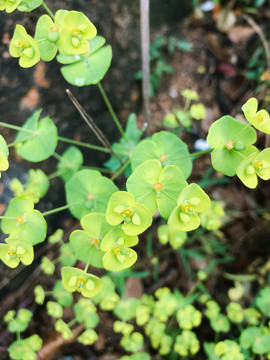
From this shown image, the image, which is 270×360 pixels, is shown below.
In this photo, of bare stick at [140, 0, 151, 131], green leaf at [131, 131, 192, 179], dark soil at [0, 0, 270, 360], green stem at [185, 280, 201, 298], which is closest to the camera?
green leaf at [131, 131, 192, 179]

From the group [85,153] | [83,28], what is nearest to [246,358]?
[85,153]

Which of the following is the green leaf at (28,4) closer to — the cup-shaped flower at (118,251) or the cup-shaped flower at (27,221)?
the cup-shaped flower at (27,221)

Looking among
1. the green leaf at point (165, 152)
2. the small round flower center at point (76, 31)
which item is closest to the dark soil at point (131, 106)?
the small round flower center at point (76, 31)

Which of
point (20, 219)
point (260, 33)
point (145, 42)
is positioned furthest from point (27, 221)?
point (260, 33)

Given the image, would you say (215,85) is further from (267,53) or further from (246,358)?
(246,358)

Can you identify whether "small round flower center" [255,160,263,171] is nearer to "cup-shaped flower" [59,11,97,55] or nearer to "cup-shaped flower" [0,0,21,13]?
"cup-shaped flower" [59,11,97,55]

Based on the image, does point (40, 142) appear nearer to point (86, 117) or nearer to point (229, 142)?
point (86, 117)

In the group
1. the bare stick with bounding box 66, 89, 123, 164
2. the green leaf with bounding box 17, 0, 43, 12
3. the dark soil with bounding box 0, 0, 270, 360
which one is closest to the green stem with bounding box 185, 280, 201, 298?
the dark soil with bounding box 0, 0, 270, 360
